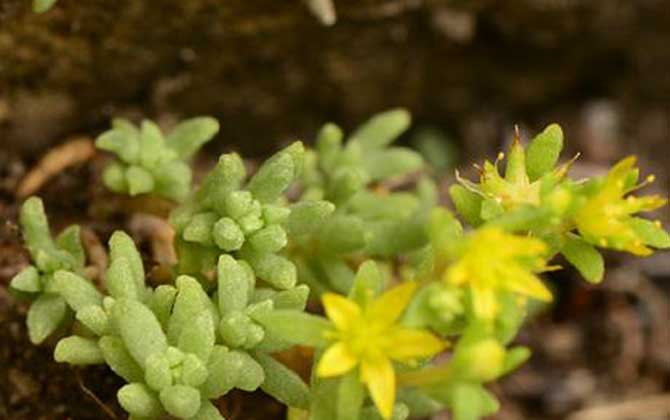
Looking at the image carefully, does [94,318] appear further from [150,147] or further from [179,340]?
[150,147]

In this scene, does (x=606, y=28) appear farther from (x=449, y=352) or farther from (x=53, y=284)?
(x=53, y=284)

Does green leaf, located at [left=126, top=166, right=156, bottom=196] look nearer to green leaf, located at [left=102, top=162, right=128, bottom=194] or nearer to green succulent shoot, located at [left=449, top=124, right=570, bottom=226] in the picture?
green leaf, located at [left=102, top=162, right=128, bottom=194]

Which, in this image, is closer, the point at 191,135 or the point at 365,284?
the point at 365,284

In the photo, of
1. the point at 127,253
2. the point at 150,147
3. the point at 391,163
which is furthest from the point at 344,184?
the point at 127,253

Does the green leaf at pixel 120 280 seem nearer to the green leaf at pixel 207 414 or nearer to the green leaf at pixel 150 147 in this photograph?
the green leaf at pixel 207 414

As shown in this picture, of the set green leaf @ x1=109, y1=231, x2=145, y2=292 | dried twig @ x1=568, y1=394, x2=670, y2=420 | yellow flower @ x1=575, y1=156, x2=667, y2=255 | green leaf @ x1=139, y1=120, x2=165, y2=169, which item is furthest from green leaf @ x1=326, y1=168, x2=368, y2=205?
dried twig @ x1=568, y1=394, x2=670, y2=420

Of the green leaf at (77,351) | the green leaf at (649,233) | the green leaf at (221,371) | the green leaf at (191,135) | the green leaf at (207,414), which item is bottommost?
the green leaf at (207,414)

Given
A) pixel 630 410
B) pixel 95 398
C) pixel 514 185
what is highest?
pixel 514 185

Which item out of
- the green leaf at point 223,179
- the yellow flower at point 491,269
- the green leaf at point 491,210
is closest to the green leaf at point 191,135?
the green leaf at point 223,179
